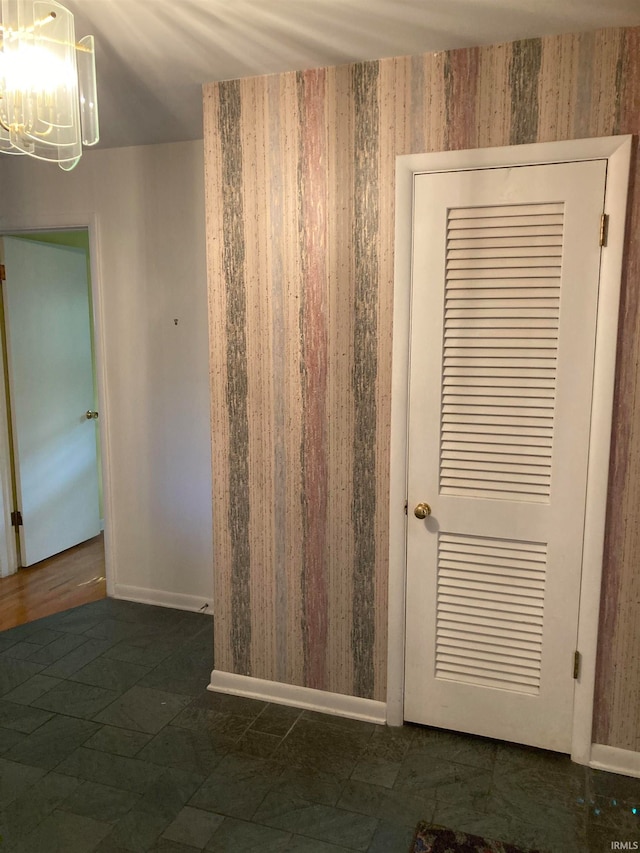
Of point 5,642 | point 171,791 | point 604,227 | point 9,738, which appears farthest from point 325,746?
point 604,227

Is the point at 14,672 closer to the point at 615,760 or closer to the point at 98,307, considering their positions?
the point at 98,307

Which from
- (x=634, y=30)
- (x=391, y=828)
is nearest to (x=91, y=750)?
(x=391, y=828)

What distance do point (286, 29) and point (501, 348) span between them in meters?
1.20

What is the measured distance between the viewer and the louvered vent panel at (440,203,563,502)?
6.86ft

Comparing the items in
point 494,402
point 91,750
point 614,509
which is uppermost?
point 494,402

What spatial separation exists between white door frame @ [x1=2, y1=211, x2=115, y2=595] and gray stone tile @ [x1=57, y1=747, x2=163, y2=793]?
144cm

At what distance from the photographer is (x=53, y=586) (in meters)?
3.76

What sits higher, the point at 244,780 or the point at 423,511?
the point at 423,511

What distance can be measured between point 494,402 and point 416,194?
2.46 feet

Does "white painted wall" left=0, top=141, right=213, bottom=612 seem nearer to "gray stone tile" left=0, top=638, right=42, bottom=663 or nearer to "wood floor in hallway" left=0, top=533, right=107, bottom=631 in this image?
"wood floor in hallway" left=0, top=533, right=107, bottom=631

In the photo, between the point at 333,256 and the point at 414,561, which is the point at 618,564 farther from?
the point at 333,256

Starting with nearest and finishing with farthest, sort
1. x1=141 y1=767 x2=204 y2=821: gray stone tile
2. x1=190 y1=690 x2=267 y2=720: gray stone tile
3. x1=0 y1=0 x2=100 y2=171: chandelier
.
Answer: x1=0 y1=0 x2=100 y2=171: chandelier
x1=141 y1=767 x2=204 y2=821: gray stone tile
x1=190 y1=690 x2=267 y2=720: gray stone tile

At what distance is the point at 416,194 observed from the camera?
2184 millimetres

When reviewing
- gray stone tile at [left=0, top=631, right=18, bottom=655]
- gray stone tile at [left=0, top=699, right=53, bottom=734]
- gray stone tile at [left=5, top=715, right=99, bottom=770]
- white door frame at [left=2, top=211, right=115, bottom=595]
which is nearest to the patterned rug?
gray stone tile at [left=5, top=715, right=99, bottom=770]
